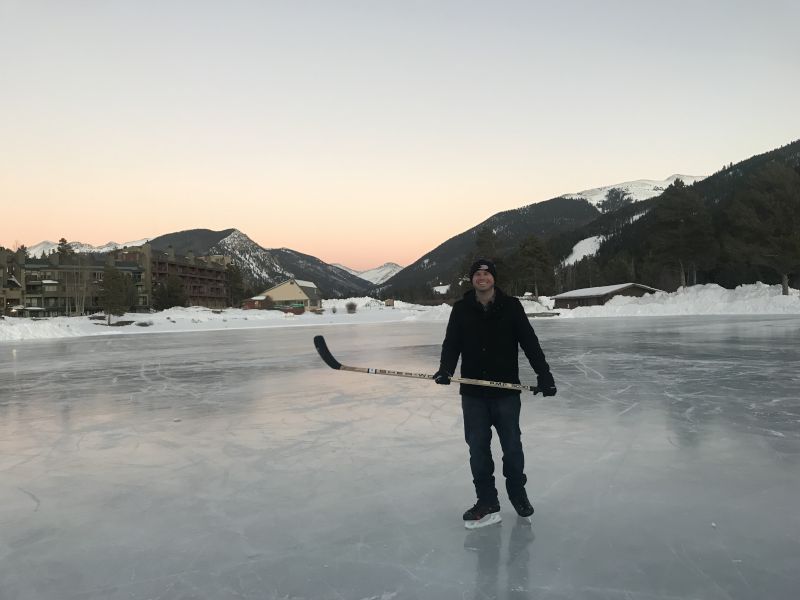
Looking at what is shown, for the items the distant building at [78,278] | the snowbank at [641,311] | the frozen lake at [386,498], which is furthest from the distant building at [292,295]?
the frozen lake at [386,498]

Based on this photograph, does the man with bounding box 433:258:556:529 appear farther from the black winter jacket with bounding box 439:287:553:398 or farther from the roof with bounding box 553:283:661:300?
the roof with bounding box 553:283:661:300

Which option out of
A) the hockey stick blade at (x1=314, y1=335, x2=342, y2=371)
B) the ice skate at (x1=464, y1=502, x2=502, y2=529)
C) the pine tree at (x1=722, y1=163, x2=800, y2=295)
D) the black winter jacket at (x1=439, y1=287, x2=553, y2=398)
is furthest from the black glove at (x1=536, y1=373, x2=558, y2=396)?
the pine tree at (x1=722, y1=163, x2=800, y2=295)

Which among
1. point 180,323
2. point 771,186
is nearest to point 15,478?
point 180,323

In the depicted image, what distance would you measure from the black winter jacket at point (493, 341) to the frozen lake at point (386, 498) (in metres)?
1.07

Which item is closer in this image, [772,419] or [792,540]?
[792,540]

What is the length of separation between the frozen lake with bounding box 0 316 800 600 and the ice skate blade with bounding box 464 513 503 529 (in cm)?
8

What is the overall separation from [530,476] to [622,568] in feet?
5.95

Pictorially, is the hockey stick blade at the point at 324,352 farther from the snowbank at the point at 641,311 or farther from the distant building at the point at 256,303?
the distant building at the point at 256,303

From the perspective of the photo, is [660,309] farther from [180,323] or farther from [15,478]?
[15,478]

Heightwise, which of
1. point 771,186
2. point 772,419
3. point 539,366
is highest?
point 771,186

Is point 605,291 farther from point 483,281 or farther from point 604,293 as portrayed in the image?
point 483,281

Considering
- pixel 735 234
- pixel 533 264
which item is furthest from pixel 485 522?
pixel 533 264

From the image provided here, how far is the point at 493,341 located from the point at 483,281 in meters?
0.44

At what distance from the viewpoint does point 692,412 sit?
7.55 metres
